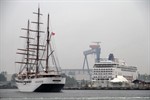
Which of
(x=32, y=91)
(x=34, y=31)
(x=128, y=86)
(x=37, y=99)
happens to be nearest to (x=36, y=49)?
(x=34, y=31)

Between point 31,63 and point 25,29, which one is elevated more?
point 25,29

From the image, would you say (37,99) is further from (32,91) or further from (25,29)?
(25,29)

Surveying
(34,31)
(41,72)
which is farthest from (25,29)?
(41,72)

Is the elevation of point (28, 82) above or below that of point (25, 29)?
below

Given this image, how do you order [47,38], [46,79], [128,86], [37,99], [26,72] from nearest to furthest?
1. [37,99]
2. [46,79]
3. [47,38]
4. [26,72]
5. [128,86]

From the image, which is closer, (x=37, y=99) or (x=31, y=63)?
(x=37, y=99)

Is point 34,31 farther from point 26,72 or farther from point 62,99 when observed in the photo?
point 62,99

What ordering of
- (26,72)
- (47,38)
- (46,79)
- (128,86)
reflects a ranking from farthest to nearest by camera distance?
1. (128,86)
2. (26,72)
3. (47,38)
4. (46,79)

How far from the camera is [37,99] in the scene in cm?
8831

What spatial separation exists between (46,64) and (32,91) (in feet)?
24.1

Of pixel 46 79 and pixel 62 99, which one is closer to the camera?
pixel 62 99

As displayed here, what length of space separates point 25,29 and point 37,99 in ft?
183

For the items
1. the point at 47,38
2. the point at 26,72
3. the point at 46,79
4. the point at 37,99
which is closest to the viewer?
the point at 37,99

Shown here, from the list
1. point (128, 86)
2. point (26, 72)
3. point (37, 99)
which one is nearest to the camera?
point (37, 99)
